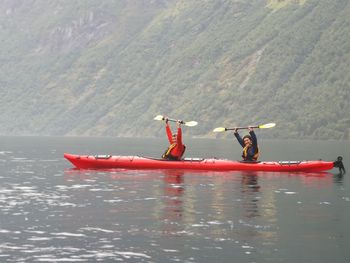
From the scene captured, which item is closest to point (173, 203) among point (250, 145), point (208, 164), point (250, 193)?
point (250, 193)

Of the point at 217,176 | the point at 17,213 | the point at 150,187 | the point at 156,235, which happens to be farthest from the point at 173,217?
the point at 217,176

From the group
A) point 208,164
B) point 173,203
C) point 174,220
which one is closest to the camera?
point 174,220

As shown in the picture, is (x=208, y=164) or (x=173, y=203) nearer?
(x=173, y=203)

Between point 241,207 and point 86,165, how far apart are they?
25.7m

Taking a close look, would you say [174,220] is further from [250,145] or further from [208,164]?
[208,164]

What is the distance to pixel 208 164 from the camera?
55.8 meters

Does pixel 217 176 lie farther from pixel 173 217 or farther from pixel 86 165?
pixel 173 217

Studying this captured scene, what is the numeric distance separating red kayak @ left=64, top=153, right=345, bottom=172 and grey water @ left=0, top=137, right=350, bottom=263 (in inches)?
190

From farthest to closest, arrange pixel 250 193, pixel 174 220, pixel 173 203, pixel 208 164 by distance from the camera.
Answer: pixel 208 164 < pixel 250 193 < pixel 173 203 < pixel 174 220

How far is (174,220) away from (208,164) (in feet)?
84.2

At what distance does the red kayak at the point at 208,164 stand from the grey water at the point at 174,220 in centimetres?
484

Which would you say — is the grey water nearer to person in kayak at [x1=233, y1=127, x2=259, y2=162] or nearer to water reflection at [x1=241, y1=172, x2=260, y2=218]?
water reflection at [x1=241, y1=172, x2=260, y2=218]

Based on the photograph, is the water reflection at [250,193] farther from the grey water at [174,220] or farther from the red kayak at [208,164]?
the red kayak at [208,164]

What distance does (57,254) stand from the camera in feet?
78.3
